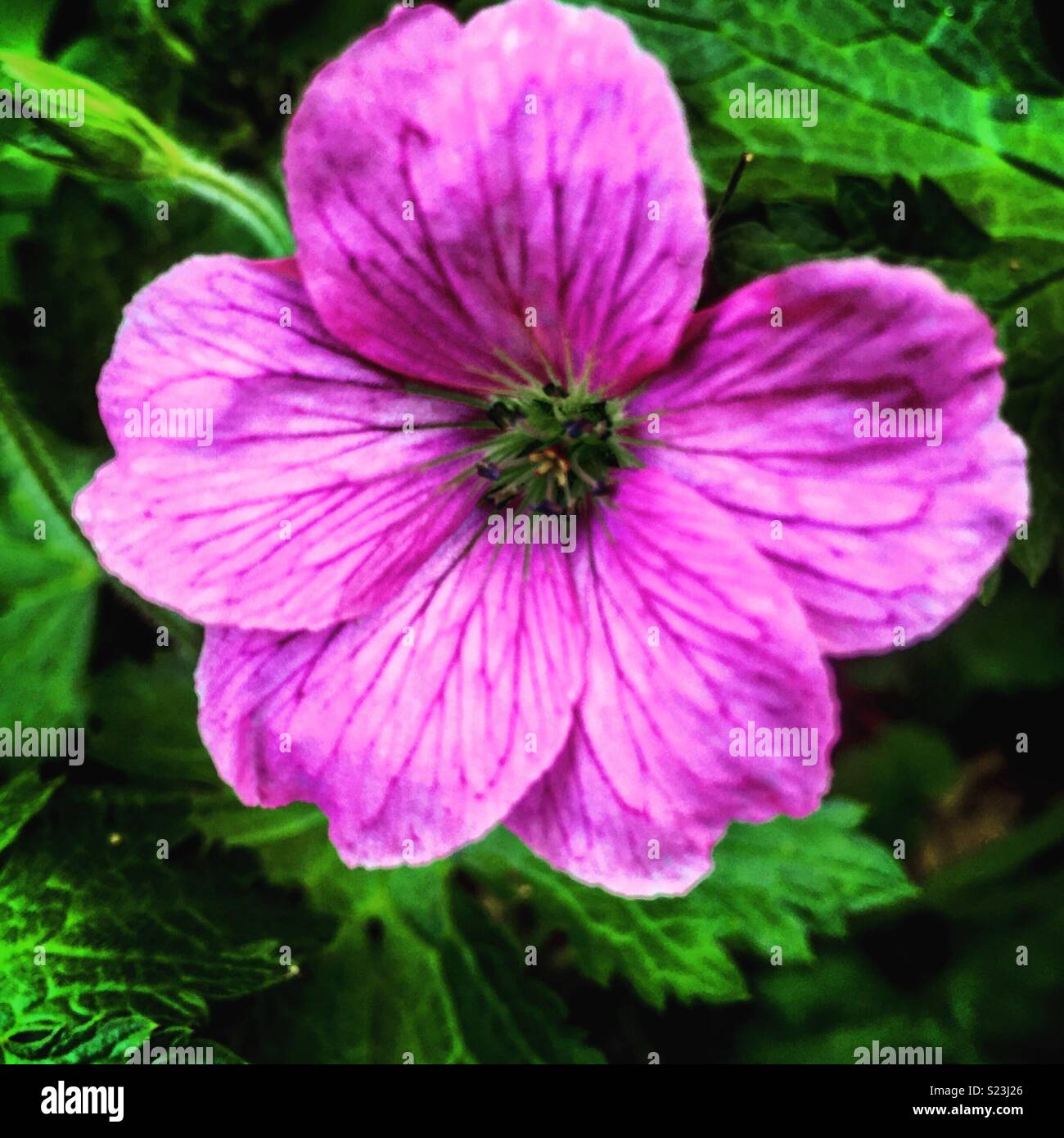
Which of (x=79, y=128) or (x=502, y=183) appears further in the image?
(x=79, y=128)

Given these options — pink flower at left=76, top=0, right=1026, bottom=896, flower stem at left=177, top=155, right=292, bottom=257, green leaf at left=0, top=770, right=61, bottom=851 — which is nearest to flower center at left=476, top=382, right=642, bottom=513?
pink flower at left=76, top=0, right=1026, bottom=896

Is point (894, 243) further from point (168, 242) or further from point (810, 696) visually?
point (168, 242)

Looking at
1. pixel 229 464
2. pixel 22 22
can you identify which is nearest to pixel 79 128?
pixel 22 22

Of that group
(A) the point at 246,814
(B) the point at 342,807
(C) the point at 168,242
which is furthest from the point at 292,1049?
(C) the point at 168,242

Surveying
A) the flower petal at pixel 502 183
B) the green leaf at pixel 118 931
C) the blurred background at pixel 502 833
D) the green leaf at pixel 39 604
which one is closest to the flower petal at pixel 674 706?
the flower petal at pixel 502 183

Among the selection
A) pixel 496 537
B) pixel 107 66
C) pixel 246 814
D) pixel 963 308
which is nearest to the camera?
pixel 963 308

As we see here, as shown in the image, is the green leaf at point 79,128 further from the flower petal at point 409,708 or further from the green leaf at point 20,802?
the green leaf at point 20,802

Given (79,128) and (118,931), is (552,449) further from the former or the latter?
(118,931)
